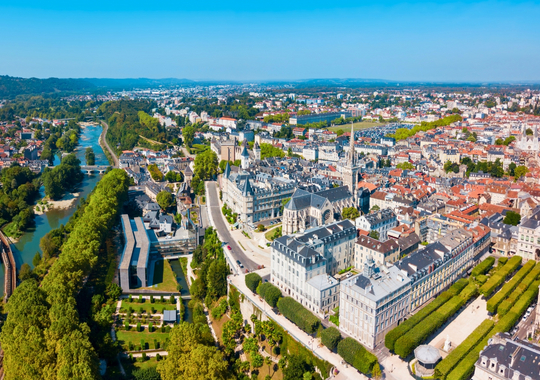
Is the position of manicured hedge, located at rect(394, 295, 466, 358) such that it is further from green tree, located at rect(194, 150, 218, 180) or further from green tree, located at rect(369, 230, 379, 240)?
green tree, located at rect(194, 150, 218, 180)

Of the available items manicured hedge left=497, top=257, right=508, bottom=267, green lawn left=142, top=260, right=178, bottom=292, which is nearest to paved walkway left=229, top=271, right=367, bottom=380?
green lawn left=142, top=260, right=178, bottom=292

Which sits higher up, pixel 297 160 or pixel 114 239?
pixel 297 160

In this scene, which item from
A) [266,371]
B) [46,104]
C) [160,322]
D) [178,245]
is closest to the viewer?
[266,371]

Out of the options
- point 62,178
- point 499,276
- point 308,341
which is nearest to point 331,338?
point 308,341

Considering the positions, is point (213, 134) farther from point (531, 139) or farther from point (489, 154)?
point (531, 139)

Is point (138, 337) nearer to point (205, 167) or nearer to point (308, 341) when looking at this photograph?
point (308, 341)

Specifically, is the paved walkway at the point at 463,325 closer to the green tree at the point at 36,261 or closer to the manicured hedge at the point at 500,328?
the manicured hedge at the point at 500,328

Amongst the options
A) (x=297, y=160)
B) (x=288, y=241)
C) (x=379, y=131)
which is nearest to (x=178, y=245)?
(x=288, y=241)
